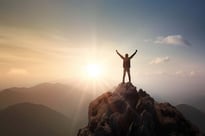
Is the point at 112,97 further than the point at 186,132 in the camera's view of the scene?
Yes

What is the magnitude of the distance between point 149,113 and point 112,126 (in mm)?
7198

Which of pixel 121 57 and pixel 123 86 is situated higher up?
pixel 121 57

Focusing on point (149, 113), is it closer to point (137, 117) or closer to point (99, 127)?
point (137, 117)

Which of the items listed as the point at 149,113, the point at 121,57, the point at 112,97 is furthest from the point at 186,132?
the point at 121,57

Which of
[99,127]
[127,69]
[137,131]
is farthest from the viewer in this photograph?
[127,69]

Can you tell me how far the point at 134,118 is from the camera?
46.5 metres

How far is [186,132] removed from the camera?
47.1m

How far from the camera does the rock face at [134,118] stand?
148 feet

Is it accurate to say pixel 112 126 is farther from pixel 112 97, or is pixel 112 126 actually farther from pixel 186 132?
pixel 186 132

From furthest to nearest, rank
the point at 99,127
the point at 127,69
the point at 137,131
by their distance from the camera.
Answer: the point at 127,69
the point at 99,127
the point at 137,131

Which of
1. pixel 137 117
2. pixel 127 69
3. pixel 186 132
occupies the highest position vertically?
pixel 127 69

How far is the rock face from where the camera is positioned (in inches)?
1777

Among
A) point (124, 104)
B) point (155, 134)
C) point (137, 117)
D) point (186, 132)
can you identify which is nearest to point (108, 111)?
point (124, 104)

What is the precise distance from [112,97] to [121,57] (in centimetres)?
843
